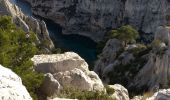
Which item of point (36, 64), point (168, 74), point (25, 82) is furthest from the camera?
point (168, 74)

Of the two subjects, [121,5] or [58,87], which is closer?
[58,87]

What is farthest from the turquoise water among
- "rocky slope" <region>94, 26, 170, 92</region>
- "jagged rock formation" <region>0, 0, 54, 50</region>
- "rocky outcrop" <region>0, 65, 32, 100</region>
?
"rocky outcrop" <region>0, 65, 32, 100</region>

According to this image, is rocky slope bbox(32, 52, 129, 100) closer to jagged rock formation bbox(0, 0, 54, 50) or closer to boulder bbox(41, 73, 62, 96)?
boulder bbox(41, 73, 62, 96)

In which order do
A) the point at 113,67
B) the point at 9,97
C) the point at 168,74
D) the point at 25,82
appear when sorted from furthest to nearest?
the point at 113,67 < the point at 168,74 < the point at 25,82 < the point at 9,97

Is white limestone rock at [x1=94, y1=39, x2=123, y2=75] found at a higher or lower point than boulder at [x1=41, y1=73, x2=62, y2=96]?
lower

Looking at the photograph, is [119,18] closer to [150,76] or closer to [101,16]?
[101,16]

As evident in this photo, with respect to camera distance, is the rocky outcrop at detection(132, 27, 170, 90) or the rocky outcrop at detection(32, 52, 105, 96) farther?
the rocky outcrop at detection(132, 27, 170, 90)

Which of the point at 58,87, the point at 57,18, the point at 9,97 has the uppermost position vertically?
the point at 9,97

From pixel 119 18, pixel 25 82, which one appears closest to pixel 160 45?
pixel 25 82
